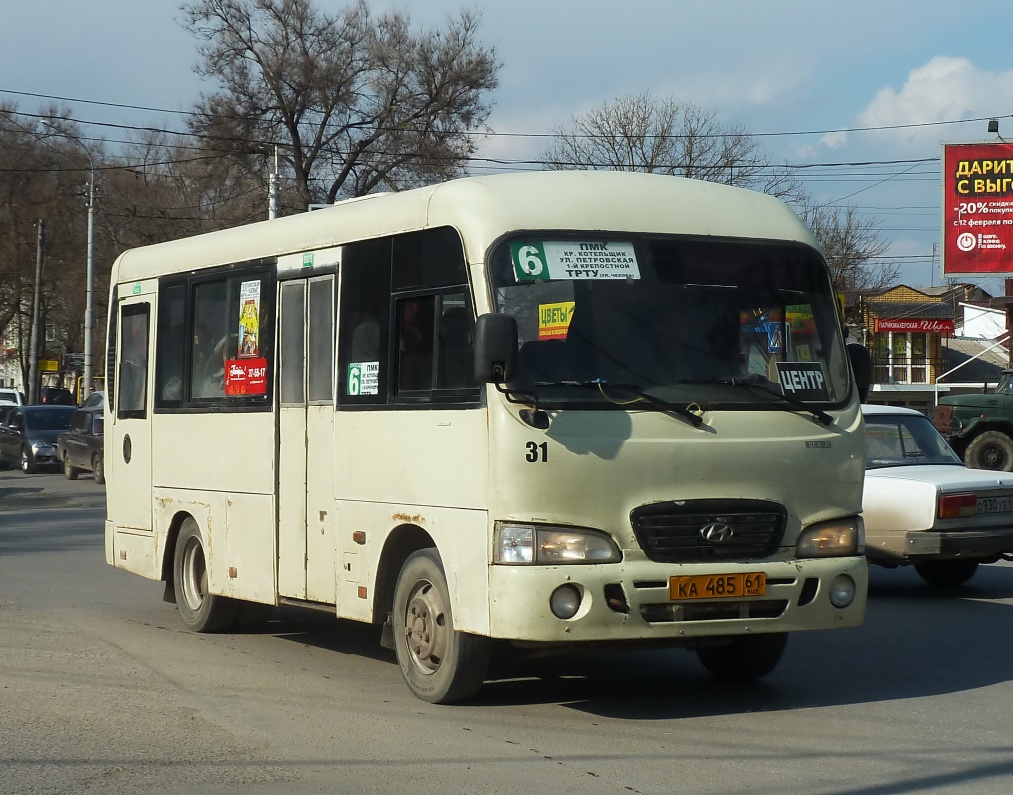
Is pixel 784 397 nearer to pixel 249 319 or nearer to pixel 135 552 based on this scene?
pixel 249 319

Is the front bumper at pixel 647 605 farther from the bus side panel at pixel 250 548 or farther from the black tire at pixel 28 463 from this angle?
the black tire at pixel 28 463

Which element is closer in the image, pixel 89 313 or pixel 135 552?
pixel 135 552

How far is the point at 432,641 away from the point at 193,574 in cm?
369

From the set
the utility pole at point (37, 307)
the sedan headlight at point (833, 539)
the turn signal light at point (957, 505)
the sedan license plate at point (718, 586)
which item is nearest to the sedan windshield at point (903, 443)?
the turn signal light at point (957, 505)

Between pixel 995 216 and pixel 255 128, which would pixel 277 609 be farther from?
pixel 255 128

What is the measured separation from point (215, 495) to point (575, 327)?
3959 millimetres

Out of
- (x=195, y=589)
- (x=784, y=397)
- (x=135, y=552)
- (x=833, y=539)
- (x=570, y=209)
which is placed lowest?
(x=195, y=589)

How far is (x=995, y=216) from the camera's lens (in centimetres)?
3791

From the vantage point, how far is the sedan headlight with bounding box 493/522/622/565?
23.8 ft

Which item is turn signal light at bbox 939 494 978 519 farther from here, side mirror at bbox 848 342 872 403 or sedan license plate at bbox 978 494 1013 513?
side mirror at bbox 848 342 872 403

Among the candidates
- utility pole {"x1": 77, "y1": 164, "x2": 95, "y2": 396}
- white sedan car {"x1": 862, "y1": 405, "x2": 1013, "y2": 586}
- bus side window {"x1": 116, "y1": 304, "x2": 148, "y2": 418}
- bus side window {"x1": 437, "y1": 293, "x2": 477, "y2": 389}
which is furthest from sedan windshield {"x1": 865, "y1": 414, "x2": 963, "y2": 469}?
utility pole {"x1": 77, "y1": 164, "x2": 95, "y2": 396}

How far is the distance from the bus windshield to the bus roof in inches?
3.7

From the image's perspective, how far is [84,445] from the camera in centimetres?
3203

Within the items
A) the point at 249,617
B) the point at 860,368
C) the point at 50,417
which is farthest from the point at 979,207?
the point at 860,368
